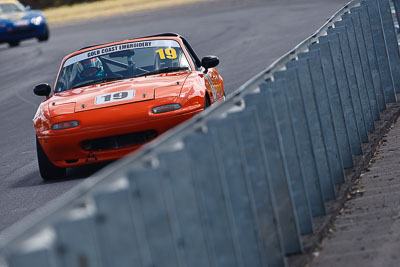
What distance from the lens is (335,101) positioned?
8047 mm

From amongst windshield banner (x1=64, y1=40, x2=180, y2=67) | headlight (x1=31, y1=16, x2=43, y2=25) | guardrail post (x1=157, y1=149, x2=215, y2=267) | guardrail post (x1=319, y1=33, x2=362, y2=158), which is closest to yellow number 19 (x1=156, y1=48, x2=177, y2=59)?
windshield banner (x1=64, y1=40, x2=180, y2=67)

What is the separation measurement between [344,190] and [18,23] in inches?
1079

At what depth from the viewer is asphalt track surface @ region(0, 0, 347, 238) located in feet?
34.7

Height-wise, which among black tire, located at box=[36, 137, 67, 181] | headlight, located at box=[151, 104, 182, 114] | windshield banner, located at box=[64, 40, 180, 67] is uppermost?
windshield banner, located at box=[64, 40, 180, 67]

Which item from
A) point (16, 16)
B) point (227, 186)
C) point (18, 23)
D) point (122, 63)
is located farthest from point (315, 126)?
point (16, 16)

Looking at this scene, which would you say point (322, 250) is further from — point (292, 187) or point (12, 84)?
point (12, 84)

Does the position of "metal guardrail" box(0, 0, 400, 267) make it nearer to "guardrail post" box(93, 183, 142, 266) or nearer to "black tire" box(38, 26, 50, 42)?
"guardrail post" box(93, 183, 142, 266)

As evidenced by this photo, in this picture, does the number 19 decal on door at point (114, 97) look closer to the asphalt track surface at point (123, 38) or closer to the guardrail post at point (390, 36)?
the asphalt track surface at point (123, 38)

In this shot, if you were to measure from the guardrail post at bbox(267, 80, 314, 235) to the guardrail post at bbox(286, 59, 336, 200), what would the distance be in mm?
664

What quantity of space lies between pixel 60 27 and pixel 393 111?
33.3 meters

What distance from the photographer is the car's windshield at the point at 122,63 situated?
1141cm

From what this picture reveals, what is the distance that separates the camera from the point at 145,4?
50.0 m

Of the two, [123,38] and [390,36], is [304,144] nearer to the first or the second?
[390,36]

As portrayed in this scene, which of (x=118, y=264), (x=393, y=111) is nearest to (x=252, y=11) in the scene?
(x=393, y=111)
